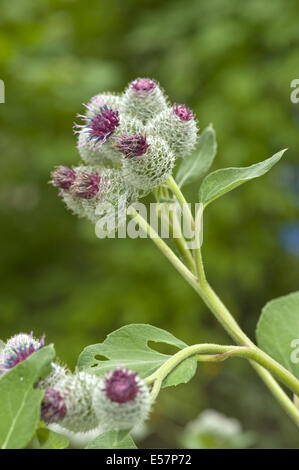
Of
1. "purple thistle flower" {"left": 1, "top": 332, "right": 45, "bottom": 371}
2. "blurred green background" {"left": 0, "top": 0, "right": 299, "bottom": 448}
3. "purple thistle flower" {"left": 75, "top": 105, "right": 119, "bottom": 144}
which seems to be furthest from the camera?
"blurred green background" {"left": 0, "top": 0, "right": 299, "bottom": 448}

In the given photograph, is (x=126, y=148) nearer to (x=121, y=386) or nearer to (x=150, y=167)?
(x=150, y=167)

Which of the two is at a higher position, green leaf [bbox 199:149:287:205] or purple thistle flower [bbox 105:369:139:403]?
green leaf [bbox 199:149:287:205]

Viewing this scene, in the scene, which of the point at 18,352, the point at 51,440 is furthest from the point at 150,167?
the point at 51,440

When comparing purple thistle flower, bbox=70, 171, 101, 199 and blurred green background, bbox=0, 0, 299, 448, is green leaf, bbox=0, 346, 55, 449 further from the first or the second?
blurred green background, bbox=0, 0, 299, 448

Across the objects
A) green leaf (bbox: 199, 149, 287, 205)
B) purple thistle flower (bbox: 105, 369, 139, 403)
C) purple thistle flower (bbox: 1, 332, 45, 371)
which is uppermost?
green leaf (bbox: 199, 149, 287, 205)

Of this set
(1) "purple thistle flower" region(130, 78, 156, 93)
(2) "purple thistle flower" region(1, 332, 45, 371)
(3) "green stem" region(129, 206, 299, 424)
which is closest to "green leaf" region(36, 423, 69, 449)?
(2) "purple thistle flower" region(1, 332, 45, 371)

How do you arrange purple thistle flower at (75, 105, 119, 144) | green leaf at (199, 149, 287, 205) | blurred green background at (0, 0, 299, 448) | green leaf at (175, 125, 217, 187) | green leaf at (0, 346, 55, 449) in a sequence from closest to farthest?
green leaf at (0, 346, 55, 449) → green leaf at (199, 149, 287, 205) → purple thistle flower at (75, 105, 119, 144) → green leaf at (175, 125, 217, 187) → blurred green background at (0, 0, 299, 448)
